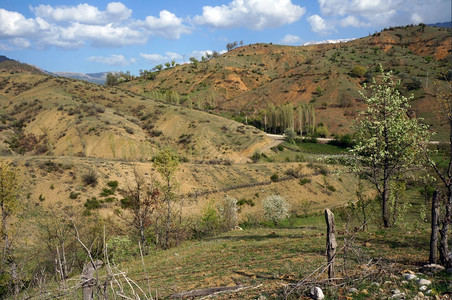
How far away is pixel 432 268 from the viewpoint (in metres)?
10.5

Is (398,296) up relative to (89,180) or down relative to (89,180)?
up

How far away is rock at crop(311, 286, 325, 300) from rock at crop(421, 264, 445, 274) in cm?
437

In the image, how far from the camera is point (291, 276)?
12.0 m

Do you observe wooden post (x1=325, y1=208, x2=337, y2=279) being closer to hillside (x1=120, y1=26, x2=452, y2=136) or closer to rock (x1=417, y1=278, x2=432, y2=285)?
rock (x1=417, y1=278, x2=432, y2=285)

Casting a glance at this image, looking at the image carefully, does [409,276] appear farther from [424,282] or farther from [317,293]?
[317,293]

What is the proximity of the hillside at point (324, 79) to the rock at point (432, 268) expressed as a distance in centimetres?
9760

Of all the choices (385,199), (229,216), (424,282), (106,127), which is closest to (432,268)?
(424,282)

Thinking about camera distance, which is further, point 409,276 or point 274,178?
point 274,178

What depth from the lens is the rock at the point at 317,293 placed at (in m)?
8.77

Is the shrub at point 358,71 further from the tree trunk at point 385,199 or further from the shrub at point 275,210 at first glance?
the tree trunk at point 385,199

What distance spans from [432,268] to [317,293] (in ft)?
16.2

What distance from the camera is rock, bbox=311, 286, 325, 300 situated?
345 inches

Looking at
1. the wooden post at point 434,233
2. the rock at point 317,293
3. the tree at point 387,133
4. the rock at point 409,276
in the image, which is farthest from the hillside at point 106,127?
the rock at point 409,276

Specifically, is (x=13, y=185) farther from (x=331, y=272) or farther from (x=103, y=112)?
(x=103, y=112)
